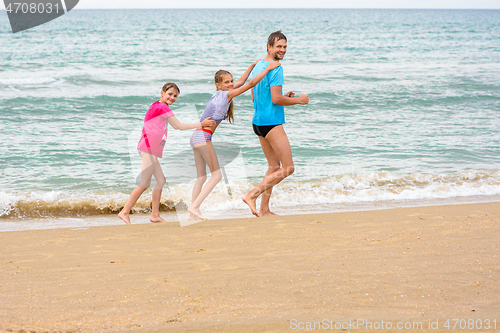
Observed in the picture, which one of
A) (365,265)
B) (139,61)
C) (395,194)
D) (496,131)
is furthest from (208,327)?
(139,61)

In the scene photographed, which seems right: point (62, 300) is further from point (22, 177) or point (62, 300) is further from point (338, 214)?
point (22, 177)

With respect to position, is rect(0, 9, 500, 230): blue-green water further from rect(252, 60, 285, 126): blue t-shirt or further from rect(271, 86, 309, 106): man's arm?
rect(271, 86, 309, 106): man's arm

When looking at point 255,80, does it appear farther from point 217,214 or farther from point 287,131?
point 287,131

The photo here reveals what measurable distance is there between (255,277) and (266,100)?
2083mm

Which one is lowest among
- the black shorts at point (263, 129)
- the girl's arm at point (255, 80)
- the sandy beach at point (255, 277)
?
the sandy beach at point (255, 277)

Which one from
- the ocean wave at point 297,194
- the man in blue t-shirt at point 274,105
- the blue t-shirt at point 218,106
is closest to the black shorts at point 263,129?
the man in blue t-shirt at point 274,105

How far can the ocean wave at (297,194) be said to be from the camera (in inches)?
235

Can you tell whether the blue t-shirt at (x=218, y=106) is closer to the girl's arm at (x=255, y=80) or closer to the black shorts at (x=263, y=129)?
the girl's arm at (x=255, y=80)

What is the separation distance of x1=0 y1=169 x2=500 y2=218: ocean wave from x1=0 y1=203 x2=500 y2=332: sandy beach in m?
1.48

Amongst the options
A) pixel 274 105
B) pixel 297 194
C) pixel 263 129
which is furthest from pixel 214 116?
pixel 297 194

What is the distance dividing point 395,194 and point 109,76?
14.6m

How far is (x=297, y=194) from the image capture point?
258 inches

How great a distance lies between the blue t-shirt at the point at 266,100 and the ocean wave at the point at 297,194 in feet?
5.63

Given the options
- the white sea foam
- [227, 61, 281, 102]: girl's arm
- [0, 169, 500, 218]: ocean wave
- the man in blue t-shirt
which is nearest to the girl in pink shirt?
[227, 61, 281, 102]: girl's arm
